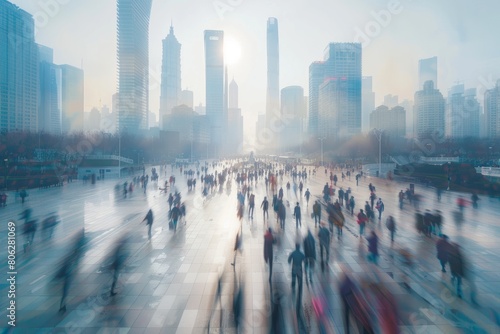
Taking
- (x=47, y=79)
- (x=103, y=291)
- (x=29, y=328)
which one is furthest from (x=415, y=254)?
(x=47, y=79)

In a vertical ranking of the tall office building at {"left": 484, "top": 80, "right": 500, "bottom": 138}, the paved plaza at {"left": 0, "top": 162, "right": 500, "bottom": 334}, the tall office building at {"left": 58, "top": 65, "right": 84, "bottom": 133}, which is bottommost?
the paved plaza at {"left": 0, "top": 162, "right": 500, "bottom": 334}

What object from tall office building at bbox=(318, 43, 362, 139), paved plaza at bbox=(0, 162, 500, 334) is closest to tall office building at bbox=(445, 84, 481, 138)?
tall office building at bbox=(318, 43, 362, 139)

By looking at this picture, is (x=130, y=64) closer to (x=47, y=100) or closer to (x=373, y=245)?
(x=47, y=100)

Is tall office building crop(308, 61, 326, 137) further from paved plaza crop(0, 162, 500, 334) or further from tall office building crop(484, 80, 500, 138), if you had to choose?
paved plaza crop(0, 162, 500, 334)

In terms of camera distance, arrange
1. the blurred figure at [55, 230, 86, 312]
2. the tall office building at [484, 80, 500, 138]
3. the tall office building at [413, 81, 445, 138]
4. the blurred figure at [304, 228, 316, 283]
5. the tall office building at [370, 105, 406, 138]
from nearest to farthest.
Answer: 1. the blurred figure at [55, 230, 86, 312]
2. the blurred figure at [304, 228, 316, 283]
3. the tall office building at [484, 80, 500, 138]
4. the tall office building at [370, 105, 406, 138]
5. the tall office building at [413, 81, 445, 138]

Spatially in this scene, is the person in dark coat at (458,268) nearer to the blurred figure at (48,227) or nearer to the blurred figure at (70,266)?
the blurred figure at (70,266)

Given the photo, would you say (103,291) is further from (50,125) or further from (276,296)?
(50,125)

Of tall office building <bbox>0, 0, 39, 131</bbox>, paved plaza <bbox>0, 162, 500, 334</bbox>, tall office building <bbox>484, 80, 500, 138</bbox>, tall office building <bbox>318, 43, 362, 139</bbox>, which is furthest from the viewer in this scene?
tall office building <bbox>318, 43, 362, 139</bbox>

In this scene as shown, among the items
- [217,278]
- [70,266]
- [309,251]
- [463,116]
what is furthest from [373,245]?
[463,116]
